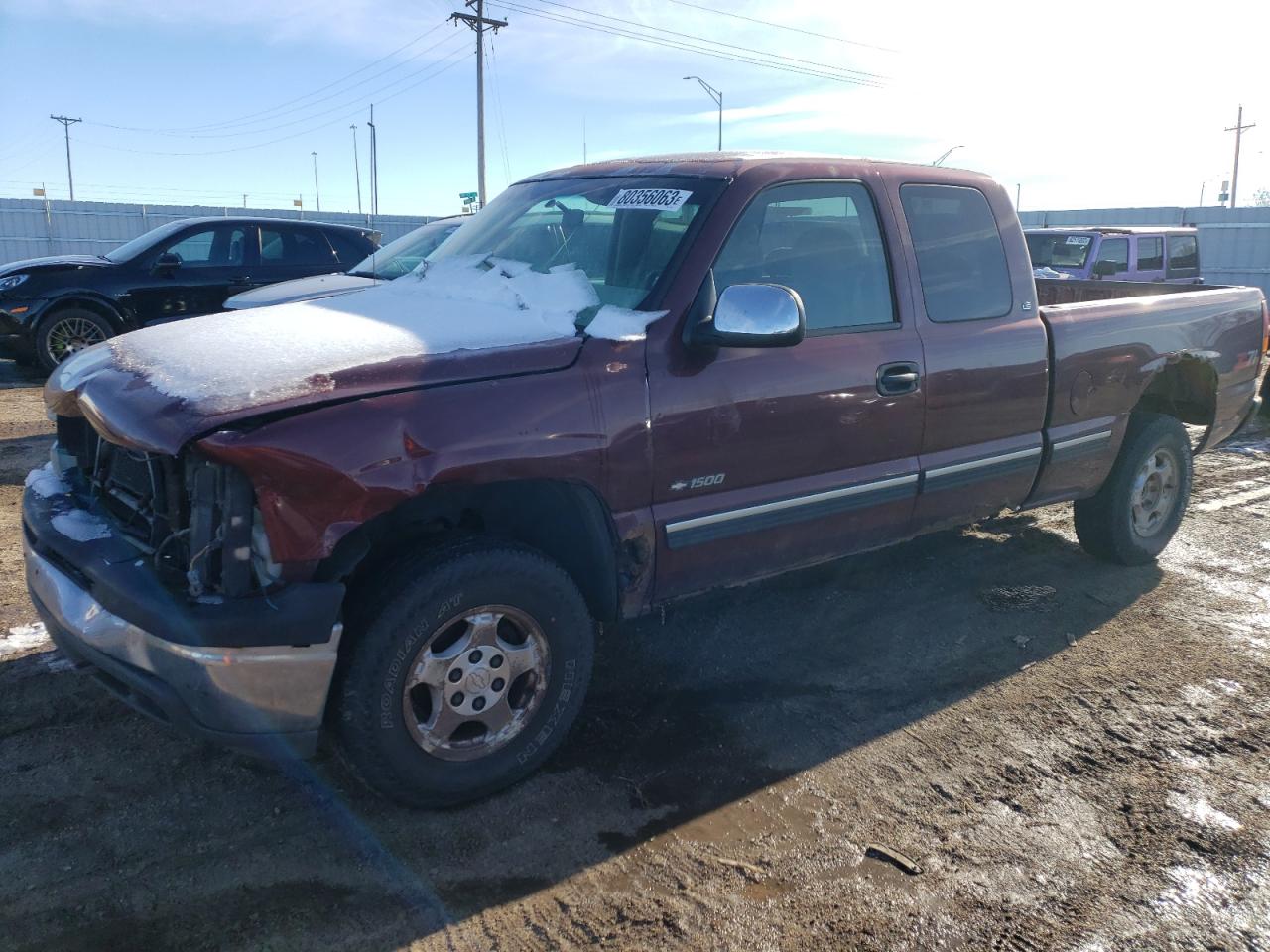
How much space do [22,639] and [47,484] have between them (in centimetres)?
102

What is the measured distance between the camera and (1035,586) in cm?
514

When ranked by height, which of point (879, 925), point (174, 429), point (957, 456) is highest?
point (174, 429)

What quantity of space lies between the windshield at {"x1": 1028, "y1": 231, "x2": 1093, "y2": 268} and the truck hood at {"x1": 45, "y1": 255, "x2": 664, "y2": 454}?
1235 cm

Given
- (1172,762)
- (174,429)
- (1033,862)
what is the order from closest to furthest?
(174,429) → (1033,862) → (1172,762)

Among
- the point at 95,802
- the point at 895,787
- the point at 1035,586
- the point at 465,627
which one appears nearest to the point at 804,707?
the point at 895,787

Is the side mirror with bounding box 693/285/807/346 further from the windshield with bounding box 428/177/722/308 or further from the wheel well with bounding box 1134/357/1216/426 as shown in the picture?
the wheel well with bounding box 1134/357/1216/426

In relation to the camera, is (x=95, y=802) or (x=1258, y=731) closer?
(x=95, y=802)

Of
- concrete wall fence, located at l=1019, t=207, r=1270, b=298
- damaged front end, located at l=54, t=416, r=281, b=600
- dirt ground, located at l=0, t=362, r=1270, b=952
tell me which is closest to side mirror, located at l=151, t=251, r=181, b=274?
dirt ground, located at l=0, t=362, r=1270, b=952

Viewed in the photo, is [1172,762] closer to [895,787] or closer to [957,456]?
[895,787]

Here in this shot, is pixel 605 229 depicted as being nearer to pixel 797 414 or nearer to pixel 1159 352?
pixel 797 414

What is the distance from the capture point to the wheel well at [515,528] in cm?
295

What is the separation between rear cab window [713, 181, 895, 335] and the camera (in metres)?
3.63

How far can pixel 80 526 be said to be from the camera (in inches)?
121

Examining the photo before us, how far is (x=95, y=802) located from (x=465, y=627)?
4.21 feet
